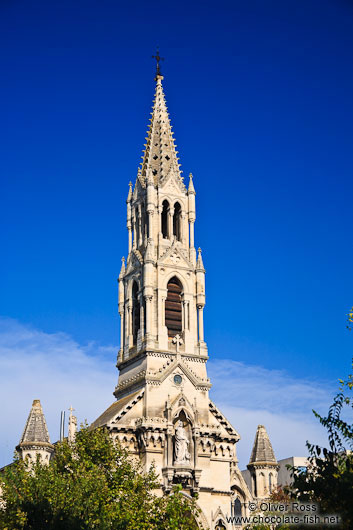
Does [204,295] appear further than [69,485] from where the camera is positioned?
Yes

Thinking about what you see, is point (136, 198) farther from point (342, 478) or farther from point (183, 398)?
point (342, 478)

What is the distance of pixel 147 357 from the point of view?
63.7 metres

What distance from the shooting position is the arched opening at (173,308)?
6669 cm

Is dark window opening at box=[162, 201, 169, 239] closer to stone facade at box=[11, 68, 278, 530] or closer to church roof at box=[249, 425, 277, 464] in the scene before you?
stone facade at box=[11, 68, 278, 530]

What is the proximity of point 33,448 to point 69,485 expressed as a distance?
61.1 ft

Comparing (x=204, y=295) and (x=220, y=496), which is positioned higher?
(x=204, y=295)

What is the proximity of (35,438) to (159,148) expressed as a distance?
27.9 m

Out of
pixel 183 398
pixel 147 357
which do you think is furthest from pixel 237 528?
pixel 147 357

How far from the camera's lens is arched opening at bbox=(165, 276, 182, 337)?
2625 inches

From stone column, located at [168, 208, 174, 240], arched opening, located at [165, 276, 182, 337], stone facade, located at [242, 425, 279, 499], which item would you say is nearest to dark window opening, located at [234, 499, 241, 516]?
stone facade, located at [242, 425, 279, 499]

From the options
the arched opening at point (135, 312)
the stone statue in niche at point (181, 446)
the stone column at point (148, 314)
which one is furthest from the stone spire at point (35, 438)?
the stone column at point (148, 314)

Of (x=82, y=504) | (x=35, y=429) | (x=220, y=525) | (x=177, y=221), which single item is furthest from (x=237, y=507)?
(x=82, y=504)

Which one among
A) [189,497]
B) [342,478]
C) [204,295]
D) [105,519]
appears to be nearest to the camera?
[342,478]

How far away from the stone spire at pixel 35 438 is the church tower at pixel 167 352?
4.43 meters
